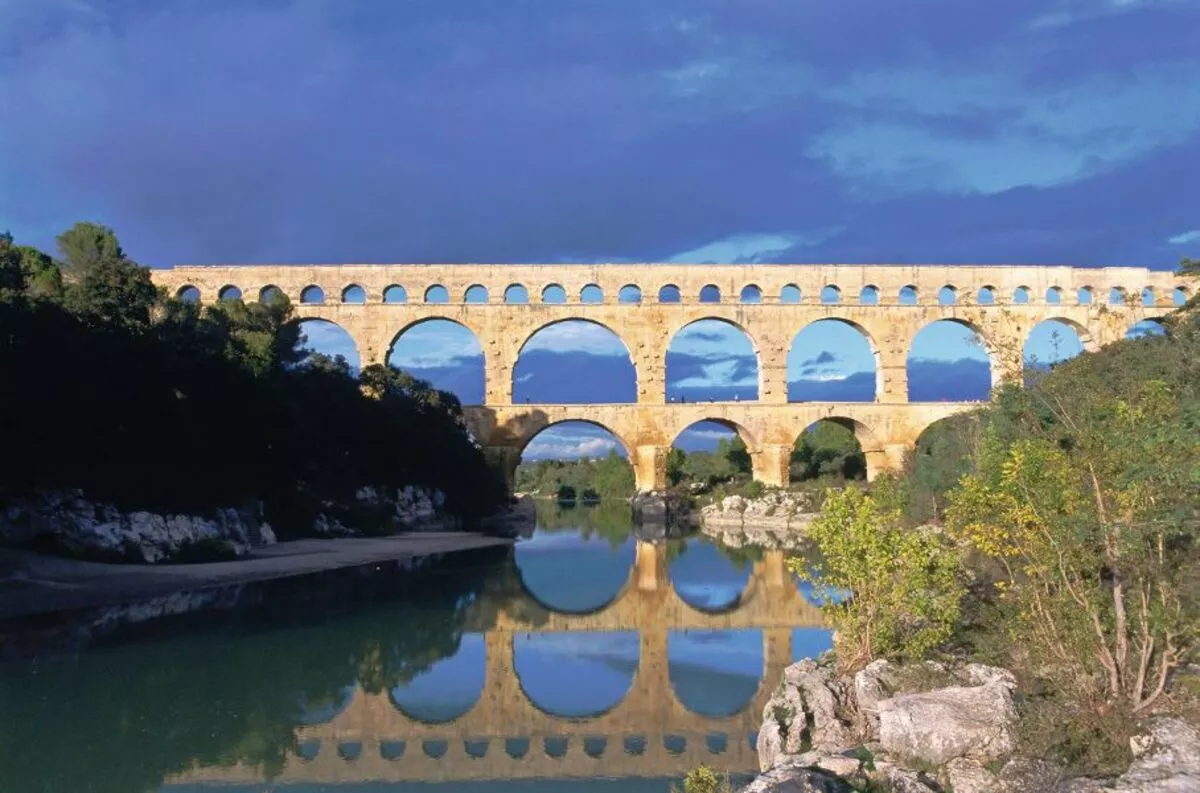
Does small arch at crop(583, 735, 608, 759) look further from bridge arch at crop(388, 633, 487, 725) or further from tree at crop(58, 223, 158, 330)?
tree at crop(58, 223, 158, 330)

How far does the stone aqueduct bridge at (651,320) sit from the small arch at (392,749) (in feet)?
84.3

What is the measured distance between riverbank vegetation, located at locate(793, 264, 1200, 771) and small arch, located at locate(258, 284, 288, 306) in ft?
88.4

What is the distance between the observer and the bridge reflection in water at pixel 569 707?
7250mm

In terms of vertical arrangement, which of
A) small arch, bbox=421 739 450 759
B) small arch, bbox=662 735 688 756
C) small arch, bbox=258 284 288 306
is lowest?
small arch, bbox=421 739 450 759

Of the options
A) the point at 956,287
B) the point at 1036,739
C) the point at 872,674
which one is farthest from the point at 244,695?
the point at 956,287

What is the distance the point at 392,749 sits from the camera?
7.73m

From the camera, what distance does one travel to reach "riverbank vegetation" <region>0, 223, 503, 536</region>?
15.6 meters

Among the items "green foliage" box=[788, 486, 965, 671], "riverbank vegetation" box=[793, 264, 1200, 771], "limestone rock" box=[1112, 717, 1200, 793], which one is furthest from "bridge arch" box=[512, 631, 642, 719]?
"limestone rock" box=[1112, 717, 1200, 793]

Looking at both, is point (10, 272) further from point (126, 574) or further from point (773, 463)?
point (773, 463)

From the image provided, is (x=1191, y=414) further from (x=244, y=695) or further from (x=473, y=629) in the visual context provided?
(x=473, y=629)

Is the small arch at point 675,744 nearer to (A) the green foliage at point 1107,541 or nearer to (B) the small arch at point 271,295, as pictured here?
(A) the green foliage at point 1107,541

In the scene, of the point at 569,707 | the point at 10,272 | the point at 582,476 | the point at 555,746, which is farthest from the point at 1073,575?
the point at 582,476

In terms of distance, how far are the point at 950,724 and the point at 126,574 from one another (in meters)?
13.5

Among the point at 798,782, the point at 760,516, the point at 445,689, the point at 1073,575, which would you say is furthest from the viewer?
the point at 760,516
